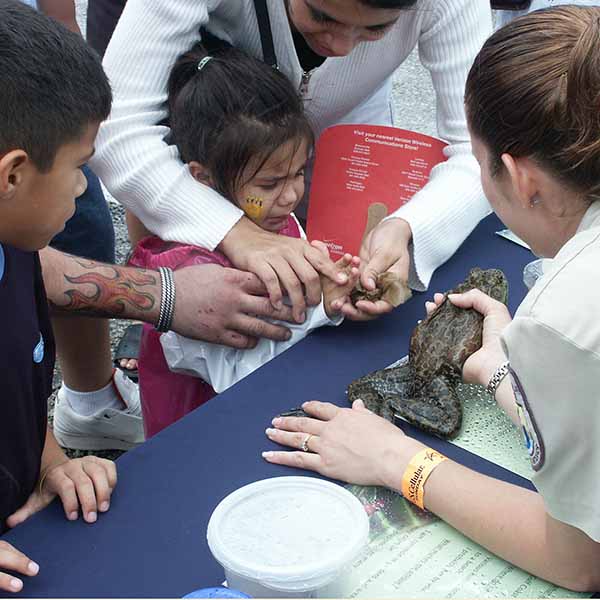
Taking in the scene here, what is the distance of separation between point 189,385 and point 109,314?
0.22m

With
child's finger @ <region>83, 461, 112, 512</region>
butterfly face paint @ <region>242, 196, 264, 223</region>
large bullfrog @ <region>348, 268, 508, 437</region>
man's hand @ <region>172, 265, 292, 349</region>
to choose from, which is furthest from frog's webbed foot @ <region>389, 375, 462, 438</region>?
butterfly face paint @ <region>242, 196, 264, 223</region>

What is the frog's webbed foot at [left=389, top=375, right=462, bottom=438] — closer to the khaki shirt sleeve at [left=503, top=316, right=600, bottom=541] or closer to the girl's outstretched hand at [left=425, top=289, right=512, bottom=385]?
the girl's outstretched hand at [left=425, top=289, right=512, bottom=385]

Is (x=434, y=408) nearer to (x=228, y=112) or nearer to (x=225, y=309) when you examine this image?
(x=225, y=309)

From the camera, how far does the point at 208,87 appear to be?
1.59 m

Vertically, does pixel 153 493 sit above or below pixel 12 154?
below

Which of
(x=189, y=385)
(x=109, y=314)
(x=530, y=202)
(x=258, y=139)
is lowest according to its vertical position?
(x=189, y=385)

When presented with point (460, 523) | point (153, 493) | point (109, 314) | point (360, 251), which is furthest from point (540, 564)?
point (109, 314)

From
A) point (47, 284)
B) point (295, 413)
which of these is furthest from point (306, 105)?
point (295, 413)

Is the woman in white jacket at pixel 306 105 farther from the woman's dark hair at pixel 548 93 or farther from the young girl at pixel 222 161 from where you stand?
the woman's dark hair at pixel 548 93

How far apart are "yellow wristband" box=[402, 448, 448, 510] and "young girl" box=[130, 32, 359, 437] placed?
48 centimetres

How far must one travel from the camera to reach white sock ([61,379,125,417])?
85.0 inches

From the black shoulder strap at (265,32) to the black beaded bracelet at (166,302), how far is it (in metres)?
0.50

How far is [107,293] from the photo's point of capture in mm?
1536

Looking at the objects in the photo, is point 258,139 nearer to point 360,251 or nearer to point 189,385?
point 360,251
